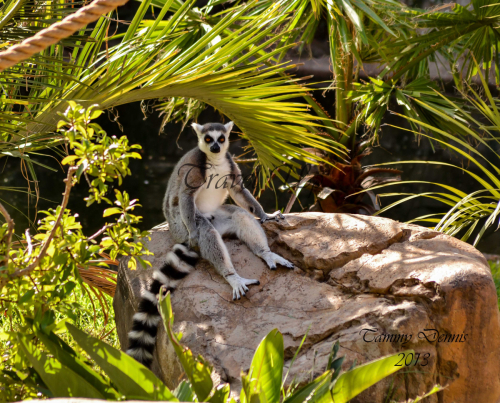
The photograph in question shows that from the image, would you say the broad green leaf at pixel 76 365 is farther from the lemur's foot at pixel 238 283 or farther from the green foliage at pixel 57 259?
the lemur's foot at pixel 238 283

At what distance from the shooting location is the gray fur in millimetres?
3008

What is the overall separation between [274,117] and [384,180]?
1.94 m

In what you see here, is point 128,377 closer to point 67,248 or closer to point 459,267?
point 67,248

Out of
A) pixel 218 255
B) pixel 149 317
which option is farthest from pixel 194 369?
pixel 218 255


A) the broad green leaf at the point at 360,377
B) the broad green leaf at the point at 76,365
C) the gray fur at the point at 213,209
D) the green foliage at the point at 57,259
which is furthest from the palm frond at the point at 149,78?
the broad green leaf at the point at 360,377

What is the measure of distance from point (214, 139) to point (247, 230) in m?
0.75

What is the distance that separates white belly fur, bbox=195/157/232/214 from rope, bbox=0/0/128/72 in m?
2.26

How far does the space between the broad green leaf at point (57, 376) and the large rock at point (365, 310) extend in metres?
0.81

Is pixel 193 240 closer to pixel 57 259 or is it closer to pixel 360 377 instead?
pixel 57 259

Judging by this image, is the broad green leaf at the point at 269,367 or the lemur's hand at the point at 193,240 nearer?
the broad green leaf at the point at 269,367

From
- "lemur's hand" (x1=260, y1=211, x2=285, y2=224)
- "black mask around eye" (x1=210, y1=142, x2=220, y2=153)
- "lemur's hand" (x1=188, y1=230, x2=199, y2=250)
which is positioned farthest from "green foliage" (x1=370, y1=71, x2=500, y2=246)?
"lemur's hand" (x1=188, y1=230, x2=199, y2=250)

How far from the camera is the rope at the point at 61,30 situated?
1182 mm

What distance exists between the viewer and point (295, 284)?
2.90 metres

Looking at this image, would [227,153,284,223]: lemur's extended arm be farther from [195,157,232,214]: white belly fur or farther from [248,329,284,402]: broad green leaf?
[248,329,284,402]: broad green leaf
